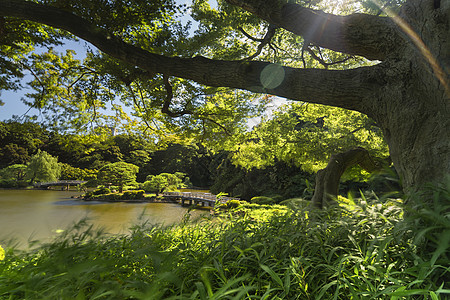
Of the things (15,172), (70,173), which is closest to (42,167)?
(70,173)

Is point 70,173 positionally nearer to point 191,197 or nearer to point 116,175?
point 116,175

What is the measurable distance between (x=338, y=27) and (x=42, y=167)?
80.0 feet

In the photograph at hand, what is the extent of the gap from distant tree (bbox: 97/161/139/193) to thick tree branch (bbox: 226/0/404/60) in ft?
53.5

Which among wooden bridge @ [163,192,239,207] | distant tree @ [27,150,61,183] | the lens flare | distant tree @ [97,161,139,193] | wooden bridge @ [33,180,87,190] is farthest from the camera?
wooden bridge @ [33,180,87,190]

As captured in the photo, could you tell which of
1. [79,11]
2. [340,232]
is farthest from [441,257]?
[79,11]

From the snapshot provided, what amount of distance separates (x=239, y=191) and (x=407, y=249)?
44.6ft

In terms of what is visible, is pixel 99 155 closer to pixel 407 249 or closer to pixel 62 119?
pixel 62 119

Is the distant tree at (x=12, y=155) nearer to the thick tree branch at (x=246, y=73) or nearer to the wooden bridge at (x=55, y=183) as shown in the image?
the wooden bridge at (x=55, y=183)

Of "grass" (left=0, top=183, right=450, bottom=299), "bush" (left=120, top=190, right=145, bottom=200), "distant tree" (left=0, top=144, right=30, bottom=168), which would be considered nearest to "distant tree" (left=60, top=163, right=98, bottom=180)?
"distant tree" (left=0, top=144, right=30, bottom=168)

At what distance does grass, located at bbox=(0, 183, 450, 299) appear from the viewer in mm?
730

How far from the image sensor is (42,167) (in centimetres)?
1927

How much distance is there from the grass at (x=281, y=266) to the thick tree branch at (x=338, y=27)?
1.26 metres

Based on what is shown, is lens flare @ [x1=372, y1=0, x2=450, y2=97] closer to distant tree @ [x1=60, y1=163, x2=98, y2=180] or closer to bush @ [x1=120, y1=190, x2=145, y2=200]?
bush @ [x1=120, y1=190, x2=145, y2=200]

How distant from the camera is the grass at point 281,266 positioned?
73cm
